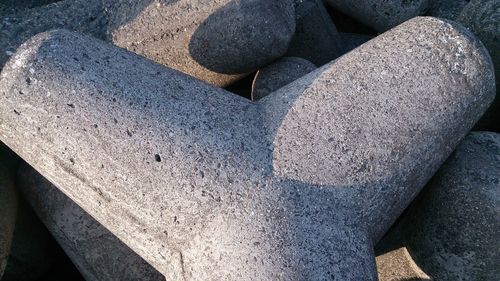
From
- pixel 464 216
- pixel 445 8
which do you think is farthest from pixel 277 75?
pixel 445 8

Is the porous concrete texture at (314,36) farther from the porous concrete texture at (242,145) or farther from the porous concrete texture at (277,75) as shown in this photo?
the porous concrete texture at (242,145)

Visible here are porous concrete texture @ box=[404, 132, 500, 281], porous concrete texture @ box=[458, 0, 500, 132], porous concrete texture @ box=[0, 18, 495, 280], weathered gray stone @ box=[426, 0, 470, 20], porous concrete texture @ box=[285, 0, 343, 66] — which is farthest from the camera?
weathered gray stone @ box=[426, 0, 470, 20]

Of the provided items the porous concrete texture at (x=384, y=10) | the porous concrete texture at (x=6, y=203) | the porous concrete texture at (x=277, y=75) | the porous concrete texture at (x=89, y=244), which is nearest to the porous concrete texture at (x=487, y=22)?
the porous concrete texture at (x=384, y=10)

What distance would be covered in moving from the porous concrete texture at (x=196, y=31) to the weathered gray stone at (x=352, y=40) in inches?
15.5

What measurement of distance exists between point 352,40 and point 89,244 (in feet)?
3.45

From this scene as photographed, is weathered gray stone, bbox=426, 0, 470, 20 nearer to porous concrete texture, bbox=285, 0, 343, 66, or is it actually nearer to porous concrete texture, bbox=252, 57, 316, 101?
porous concrete texture, bbox=285, 0, 343, 66

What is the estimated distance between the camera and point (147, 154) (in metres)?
1.11

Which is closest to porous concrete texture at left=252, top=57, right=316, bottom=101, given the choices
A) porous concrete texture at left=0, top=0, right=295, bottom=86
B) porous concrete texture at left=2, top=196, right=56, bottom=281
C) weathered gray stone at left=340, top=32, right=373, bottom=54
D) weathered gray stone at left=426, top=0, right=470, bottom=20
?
porous concrete texture at left=0, top=0, right=295, bottom=86

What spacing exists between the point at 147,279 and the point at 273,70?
0.63m

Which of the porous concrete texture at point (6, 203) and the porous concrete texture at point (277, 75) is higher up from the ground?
the porous concrete texture at point (277, 75)

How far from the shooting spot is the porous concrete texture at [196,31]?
1.44m

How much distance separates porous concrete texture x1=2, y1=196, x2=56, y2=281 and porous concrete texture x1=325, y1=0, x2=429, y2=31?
1141mm

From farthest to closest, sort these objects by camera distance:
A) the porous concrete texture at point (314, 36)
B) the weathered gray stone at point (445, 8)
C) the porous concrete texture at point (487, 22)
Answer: the weathered gray stone at point (445, 8) → the porous concrete texture at point (314, 36) → the porous concrete texture at point (487, 22)

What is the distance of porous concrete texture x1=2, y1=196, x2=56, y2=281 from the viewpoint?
4.99 feet
